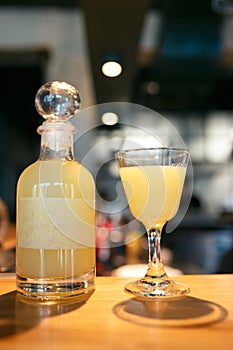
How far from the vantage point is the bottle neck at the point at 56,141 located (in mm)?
478

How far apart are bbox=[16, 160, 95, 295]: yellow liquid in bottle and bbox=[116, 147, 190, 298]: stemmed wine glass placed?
0.06 meters

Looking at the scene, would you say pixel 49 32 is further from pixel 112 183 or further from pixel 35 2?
pixel 112 183

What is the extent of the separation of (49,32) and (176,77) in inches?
45.0

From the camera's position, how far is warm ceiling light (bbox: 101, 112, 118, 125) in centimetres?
358

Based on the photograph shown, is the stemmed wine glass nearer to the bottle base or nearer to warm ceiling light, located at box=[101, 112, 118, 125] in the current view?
the bottle base

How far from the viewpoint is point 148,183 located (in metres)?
0.49

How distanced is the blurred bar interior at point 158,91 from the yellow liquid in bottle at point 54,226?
226 centimetres

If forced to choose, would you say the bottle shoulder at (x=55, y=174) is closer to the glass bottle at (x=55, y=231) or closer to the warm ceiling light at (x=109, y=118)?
the glass bottle at (x=55, y=231)

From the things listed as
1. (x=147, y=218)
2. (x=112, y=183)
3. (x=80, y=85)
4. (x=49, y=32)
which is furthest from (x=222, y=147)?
(x=147, y=218)

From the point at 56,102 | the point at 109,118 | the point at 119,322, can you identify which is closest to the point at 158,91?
the point at 109,118

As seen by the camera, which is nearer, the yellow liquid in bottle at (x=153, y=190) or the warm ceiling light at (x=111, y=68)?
the yellow liquid in bottle at (x=153, y=190)

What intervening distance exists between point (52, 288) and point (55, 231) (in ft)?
0.19

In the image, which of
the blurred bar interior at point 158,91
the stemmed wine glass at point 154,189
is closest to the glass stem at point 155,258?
the stemmed wine glass at point 154,189

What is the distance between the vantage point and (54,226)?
1.44 ft
